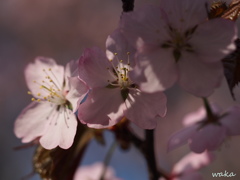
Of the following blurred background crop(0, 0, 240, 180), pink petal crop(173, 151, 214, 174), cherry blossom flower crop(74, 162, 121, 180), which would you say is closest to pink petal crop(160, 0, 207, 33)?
pink petal crop(173, 151, 214, 174)

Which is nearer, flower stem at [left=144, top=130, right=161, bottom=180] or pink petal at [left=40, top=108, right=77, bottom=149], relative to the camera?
pink petal at [left=40, top=108, right=77, bottom=149]

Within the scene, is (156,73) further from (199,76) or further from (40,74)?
(40,74)

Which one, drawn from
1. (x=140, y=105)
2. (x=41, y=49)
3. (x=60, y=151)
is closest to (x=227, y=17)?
(x=140, y=105)

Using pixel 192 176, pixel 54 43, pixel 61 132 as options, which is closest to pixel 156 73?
pixel 61 132

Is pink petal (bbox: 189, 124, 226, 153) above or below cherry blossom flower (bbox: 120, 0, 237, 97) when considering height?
below

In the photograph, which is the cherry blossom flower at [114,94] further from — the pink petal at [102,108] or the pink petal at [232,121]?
the pink petal at [232,121]

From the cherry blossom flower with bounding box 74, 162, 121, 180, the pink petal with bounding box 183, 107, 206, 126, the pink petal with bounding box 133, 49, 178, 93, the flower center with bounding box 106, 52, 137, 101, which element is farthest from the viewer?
the cherry blossom flower with bounding box 74, 162, 121, 180

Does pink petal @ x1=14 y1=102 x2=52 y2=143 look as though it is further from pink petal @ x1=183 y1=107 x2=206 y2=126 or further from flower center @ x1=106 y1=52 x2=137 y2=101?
pink petal @ x1=183 y1=107 x2=206 y2=126
